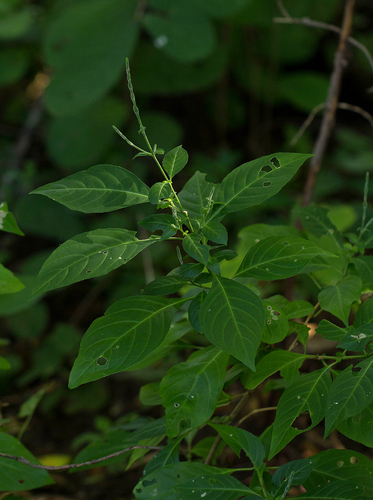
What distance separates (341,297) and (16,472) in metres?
0.75

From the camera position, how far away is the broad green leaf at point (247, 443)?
79 cm

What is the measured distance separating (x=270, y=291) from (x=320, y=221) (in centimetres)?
105

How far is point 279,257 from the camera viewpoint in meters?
0.75

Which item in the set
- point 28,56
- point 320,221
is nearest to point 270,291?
point 320,221

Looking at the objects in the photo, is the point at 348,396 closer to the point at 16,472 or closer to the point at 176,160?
the point at 176,160

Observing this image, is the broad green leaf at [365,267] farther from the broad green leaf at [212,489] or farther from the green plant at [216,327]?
the broad green leaf at [212,489]

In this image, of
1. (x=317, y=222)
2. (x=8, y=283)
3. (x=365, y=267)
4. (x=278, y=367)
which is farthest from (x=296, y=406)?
(x=8, y=283)

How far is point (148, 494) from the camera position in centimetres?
75

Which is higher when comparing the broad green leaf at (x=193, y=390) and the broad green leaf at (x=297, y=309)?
the broad green leaf at (x=297, y=309)

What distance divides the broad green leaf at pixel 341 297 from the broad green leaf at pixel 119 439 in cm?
42

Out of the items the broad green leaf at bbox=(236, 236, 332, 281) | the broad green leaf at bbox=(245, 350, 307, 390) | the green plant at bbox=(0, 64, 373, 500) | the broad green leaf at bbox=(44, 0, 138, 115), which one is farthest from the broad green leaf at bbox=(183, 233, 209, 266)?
the broad green leaf at bbox=(44, 0, 138, 115)

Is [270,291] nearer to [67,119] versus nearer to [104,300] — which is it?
[104,300]

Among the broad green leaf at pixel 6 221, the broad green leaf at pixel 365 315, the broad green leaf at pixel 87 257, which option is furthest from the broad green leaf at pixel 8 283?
the broad green leaf at pixel 365 315

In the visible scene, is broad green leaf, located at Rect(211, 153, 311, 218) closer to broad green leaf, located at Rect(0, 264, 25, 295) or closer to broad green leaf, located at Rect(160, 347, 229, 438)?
broad green leaf, located at Rect(160, 347, 229, 438)
